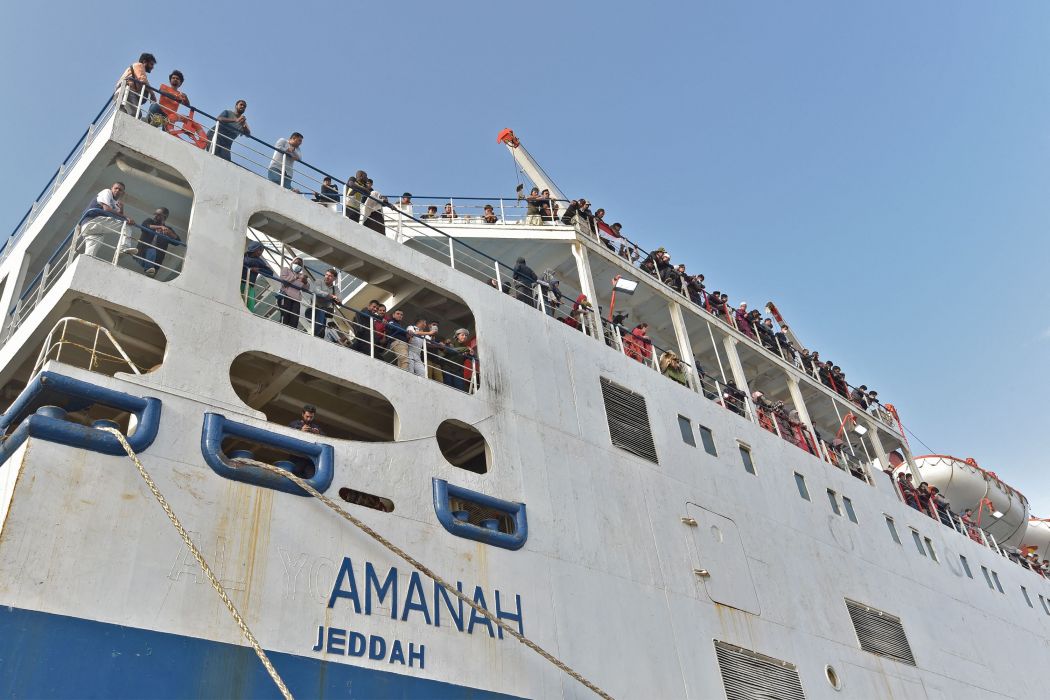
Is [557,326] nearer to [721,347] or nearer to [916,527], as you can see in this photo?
[721,347]

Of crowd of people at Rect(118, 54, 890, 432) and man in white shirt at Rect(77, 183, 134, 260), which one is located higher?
crowd of people at Rect(118, 54, 890, 432)

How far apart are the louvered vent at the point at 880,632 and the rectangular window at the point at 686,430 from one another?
12.1 feet

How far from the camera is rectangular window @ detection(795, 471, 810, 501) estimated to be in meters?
13.4

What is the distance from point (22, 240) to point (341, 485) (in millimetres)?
5349

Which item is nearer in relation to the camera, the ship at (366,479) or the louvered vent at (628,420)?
the ship at (366,479)

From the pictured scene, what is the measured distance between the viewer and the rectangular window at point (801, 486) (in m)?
13.4

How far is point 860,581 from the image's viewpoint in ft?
43.7

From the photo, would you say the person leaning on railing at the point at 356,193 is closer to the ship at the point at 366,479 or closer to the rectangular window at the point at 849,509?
the ship at the point at 366,479

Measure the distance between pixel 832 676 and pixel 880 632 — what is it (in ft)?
7.72

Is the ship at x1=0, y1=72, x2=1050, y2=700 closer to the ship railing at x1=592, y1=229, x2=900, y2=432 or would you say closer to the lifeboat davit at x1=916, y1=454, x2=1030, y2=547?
the ship railing at x1=592, y1=229, x2=900, y2=432

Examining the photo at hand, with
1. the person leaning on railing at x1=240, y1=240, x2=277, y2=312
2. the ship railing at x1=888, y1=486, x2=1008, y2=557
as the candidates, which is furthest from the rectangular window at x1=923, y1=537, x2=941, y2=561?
the person leaning on railing at x1=240, y1=240, x2=277, y2=312

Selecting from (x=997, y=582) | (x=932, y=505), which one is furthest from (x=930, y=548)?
(x=997, y=582)

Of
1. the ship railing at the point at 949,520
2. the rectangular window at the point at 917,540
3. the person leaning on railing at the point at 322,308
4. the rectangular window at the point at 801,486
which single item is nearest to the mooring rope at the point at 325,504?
the person leaning on railing at the point at 322,308

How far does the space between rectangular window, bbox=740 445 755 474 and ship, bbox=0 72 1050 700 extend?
0.03m
